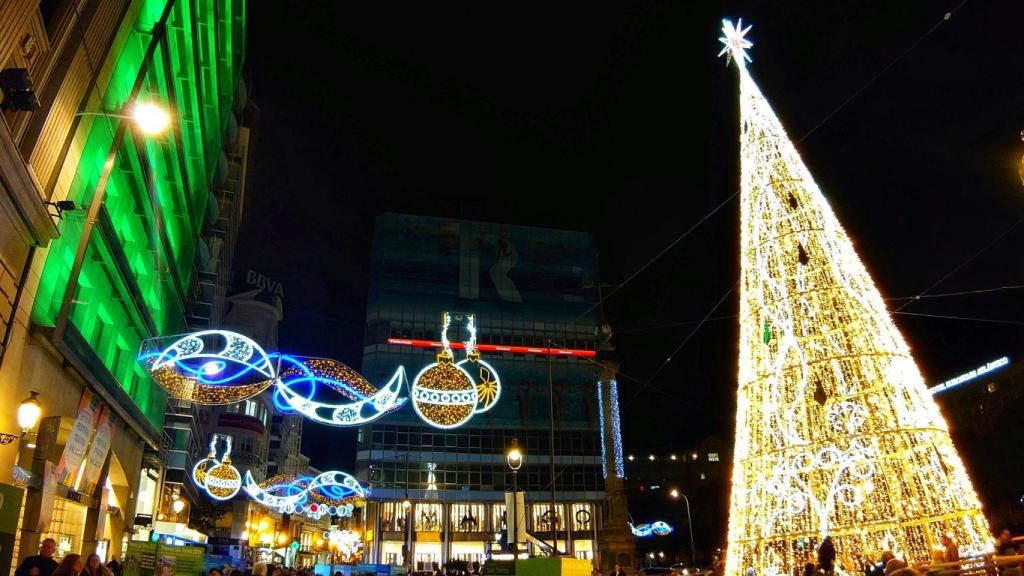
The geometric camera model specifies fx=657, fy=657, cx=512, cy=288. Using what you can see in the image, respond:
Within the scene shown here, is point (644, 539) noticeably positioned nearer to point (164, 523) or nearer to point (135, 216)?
point (164, 523)

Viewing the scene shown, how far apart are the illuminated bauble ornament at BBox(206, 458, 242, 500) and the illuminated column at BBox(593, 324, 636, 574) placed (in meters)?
34.6

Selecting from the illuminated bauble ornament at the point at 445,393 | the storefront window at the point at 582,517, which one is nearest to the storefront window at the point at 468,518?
the storefront window at the point at 582,517

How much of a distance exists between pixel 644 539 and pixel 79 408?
69733 mm

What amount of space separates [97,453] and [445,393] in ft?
32.0

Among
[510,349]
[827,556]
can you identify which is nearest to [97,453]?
[827,556]

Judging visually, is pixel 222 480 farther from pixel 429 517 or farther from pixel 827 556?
pixel 429 517

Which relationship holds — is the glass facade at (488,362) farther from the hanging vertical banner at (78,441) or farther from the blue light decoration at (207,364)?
the hanging vertical banner at (78,441)

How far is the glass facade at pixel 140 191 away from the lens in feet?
46.2

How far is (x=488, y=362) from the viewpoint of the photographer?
80938 mm

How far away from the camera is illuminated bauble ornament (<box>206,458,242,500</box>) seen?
31891 millimetres

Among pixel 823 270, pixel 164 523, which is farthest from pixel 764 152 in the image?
→ pixel 164 523

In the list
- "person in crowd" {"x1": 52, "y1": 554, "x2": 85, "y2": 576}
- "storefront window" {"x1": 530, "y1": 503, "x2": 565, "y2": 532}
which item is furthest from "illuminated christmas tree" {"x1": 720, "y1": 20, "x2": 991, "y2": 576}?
"storefront window" {"x1": 530, "y1": 503, "x2": 565, "y2": 532}

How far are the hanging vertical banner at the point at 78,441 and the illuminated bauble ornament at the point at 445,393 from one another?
26.8 feet

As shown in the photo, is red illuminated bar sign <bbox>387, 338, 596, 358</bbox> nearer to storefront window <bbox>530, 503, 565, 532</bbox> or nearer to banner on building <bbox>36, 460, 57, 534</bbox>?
storefront window <bbox>530, 503, 565, 532</bbox>
